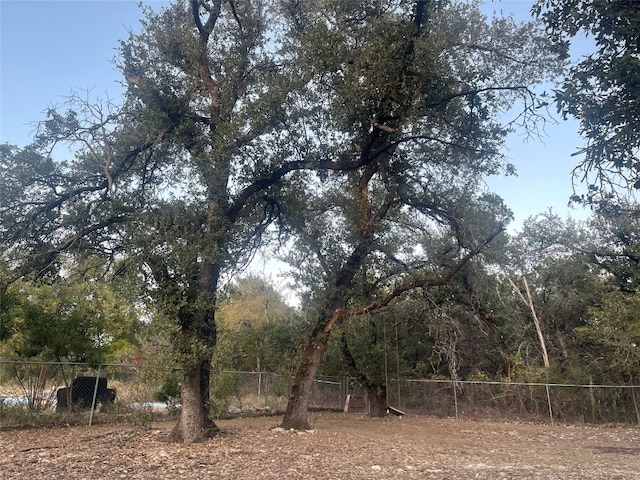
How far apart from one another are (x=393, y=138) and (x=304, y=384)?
20.1ft

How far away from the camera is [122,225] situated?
10555mm

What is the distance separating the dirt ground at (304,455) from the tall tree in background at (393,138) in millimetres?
2604

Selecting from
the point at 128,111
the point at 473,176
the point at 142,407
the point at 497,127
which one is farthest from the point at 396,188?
the point at 142,407

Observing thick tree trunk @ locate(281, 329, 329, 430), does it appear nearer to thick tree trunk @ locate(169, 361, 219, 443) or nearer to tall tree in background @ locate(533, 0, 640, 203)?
thick tree trunk @ locate(169, 361, 219, 443)

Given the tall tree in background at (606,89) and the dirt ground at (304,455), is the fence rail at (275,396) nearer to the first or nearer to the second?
the dirt ground at (304,455)

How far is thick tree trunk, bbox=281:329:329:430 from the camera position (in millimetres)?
11805

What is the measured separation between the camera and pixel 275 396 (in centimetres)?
1817

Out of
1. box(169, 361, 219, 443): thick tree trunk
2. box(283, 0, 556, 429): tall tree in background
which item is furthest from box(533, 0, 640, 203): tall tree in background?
box(169, 361, 219, 443): thick tree trunk

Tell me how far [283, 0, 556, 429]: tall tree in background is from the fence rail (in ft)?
14.2

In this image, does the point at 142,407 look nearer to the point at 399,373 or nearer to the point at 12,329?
the point at 12,329

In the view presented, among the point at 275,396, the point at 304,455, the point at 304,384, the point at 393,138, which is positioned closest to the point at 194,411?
the point at 304,455

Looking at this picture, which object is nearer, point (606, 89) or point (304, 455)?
point (606, 89)

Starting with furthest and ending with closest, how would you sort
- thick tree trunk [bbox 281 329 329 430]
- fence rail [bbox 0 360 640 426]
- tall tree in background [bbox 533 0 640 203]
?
thick tree trunk [bbox 281 329 329 430] < fence rail [bbox 0 360 640 426] < tall tree in background [bbox 533 0 640 203]

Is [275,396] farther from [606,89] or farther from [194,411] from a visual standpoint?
[606,89]
